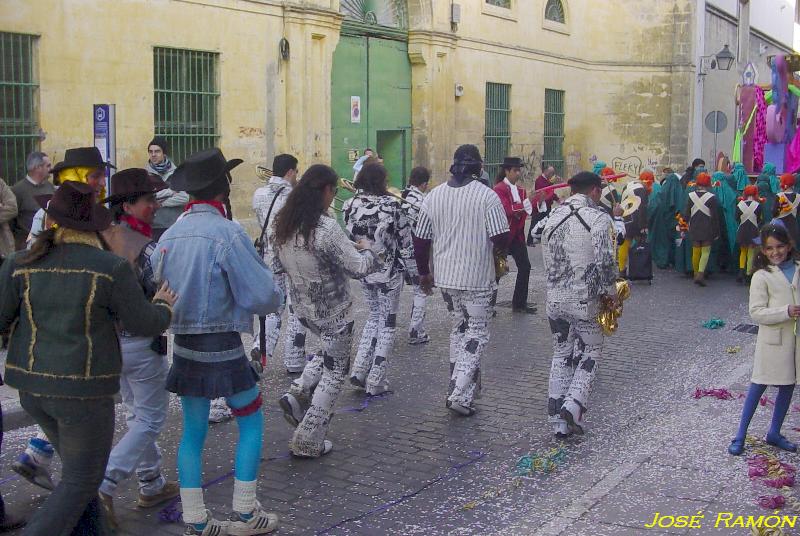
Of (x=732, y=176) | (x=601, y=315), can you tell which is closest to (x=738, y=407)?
A: (x=601, y=315)

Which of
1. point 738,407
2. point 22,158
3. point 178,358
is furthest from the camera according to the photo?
point 22,158

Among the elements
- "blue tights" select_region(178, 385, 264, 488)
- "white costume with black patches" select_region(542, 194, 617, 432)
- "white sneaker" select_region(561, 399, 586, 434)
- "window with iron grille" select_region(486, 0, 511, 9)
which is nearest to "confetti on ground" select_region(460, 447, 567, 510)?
"white sneaker" select_region(561, 399, 586, 434)

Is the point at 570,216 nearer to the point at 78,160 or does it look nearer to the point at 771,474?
the point at 771,474

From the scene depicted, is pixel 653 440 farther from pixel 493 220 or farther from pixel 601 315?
pixel 493 220

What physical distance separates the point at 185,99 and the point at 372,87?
571cm

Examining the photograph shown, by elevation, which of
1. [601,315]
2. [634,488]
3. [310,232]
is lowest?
[634,488]

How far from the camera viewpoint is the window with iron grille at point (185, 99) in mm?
14602

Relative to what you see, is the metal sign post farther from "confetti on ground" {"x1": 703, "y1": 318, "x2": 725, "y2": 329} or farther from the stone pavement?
"confetti on ground" {"x1": 703, "y1": 318, "x2": 725, "y2": 329}

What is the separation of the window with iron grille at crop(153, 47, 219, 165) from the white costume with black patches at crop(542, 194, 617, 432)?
9.35 meters

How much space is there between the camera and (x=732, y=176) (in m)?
15.1

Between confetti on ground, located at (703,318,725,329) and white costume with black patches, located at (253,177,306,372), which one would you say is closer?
white costume with black patches, located at (253,177,306,372)

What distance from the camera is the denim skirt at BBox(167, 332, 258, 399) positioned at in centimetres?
466

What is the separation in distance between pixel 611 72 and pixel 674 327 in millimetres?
20196

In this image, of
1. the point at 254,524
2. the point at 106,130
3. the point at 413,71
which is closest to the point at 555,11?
the point at 413,71
